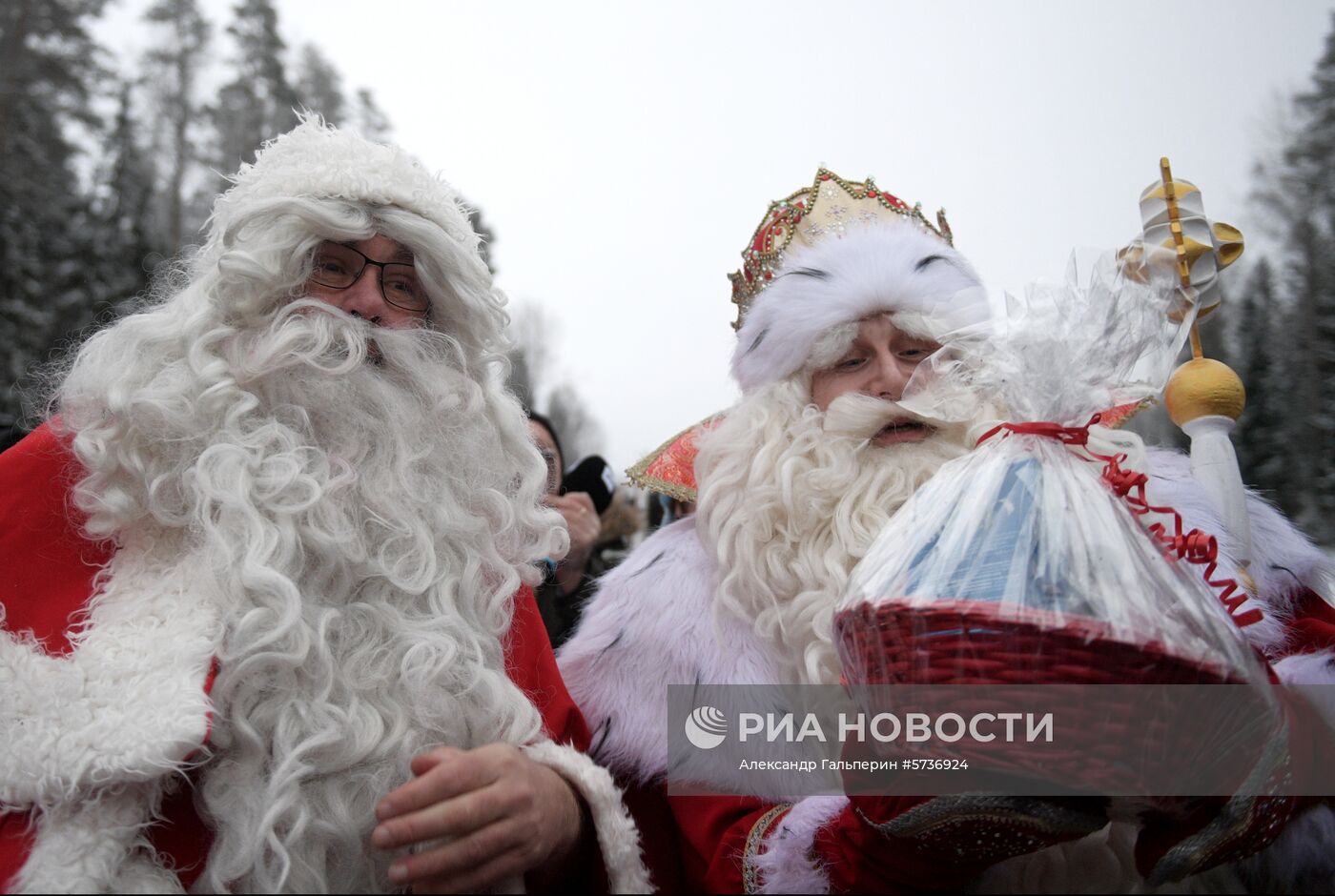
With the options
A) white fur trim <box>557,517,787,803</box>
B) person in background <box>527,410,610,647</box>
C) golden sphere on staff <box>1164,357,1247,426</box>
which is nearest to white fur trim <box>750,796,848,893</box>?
white fur trim <box>557,517,787,803</box>

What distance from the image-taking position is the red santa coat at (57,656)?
1467mm

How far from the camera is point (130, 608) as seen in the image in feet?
5.53

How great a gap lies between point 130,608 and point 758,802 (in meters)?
1.44

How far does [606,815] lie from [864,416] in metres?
1.23

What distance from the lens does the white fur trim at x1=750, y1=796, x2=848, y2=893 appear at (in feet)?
5.47

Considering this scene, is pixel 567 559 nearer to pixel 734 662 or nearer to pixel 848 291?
pixel 734 662

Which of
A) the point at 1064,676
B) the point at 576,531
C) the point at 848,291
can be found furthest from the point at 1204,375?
the point at 576,531

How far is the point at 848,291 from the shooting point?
7.88 feet

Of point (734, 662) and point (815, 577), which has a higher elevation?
point (815, 577)

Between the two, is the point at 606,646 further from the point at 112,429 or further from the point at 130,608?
the point at 112,429

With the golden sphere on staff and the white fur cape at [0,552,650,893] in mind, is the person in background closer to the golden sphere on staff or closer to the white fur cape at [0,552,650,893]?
the white fur cape at [0,552,650,893]

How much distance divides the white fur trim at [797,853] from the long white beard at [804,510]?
324 millimetres

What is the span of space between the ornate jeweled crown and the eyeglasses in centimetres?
115

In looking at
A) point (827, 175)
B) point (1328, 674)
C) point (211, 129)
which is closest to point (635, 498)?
point (827, 175)
